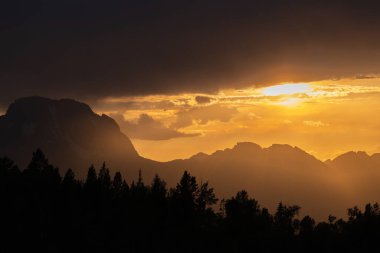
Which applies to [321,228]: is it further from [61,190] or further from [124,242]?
[61,190]

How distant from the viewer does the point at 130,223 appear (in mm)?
122250

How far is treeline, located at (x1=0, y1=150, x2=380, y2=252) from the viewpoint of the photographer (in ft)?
335

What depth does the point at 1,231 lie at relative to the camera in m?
96.8

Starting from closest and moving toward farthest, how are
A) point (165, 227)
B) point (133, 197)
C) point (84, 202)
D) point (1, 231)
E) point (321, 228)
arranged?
point (1, 231), point (84, 202), point (165, 227), point (133, 197), point (321, 228)

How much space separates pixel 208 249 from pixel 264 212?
123 feet

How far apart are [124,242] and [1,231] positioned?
28461 millimetres

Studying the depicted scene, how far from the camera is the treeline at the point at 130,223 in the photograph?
335 ft

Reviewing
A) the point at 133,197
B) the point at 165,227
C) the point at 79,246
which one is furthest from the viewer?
the point at 133,197

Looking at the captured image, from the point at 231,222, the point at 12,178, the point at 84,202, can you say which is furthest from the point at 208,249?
the point at 12,178

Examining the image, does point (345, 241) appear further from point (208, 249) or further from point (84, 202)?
point (84, 202)

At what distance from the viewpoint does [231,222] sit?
13550cm

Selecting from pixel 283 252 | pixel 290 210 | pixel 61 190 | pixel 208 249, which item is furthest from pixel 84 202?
pixel 290 210

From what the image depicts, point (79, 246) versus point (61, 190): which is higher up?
point (61, 190)

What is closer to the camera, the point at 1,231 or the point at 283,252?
the point at 1,231
